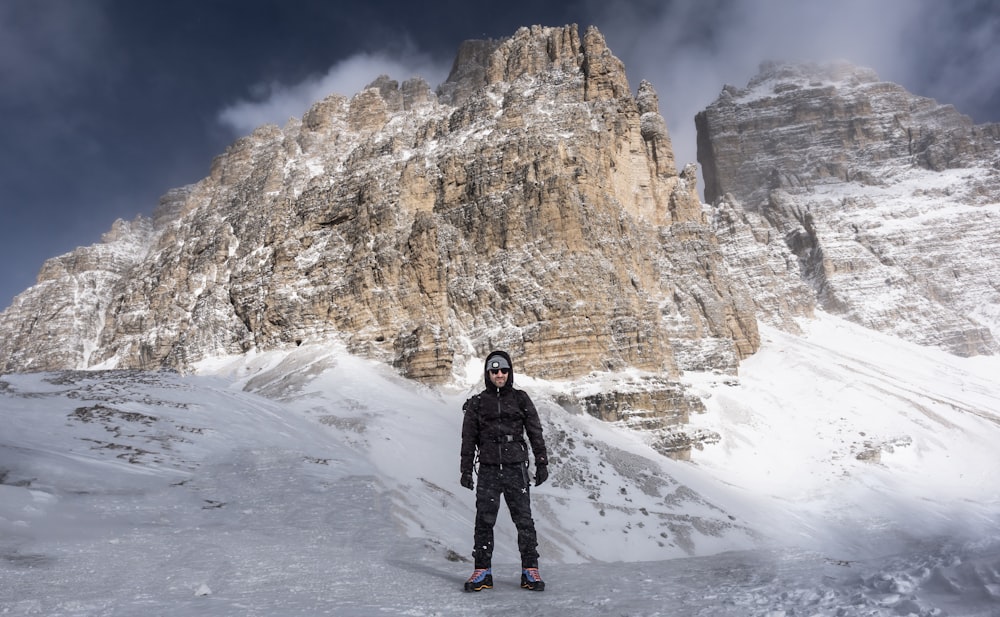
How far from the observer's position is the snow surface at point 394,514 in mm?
4723

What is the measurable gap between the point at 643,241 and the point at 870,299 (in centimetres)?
6456

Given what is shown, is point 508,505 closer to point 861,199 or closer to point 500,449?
point 500,449

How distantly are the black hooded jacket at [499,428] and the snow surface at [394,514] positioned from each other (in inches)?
50.1

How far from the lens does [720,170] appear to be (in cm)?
14200

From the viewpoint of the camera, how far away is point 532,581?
5883mm

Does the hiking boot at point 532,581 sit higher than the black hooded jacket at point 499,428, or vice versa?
the black hooded jacket at point 499,428

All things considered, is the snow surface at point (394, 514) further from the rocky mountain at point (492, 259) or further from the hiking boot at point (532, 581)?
the rocky mountain at point (492, 259)

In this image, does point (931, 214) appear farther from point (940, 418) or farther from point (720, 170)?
point (940, 418)

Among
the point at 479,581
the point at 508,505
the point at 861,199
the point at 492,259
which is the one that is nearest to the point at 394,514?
the point at 508,505

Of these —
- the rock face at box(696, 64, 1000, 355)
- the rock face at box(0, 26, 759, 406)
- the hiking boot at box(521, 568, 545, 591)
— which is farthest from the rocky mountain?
the hiking boot at box(521, 568, 545, 591)

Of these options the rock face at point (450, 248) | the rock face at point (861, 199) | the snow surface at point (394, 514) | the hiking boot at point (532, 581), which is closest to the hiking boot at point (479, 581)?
the snow surface at point (394, 514)

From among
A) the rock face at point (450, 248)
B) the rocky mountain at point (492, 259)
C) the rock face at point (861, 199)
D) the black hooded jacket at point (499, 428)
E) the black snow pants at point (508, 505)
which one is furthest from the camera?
the rock face at point (861, 199)

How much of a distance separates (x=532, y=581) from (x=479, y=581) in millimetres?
524

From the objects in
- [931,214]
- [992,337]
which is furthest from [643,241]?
[931,214]
